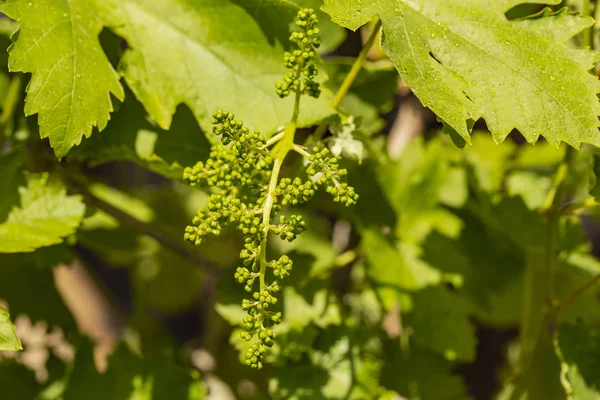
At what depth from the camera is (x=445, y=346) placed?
1.26 meters

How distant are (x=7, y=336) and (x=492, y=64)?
73cm

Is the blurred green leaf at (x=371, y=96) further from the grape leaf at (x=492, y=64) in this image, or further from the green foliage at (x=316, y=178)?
the grape leaf at (x=492, y=64)

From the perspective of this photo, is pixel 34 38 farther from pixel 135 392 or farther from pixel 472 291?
pixel 472 291

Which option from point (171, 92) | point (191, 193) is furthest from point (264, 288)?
point (191, 193)

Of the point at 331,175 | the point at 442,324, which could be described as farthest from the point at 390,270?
the point at 331,175

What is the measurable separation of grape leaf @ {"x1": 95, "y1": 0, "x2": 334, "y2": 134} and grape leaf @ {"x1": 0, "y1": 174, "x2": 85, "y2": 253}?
234 millimetres

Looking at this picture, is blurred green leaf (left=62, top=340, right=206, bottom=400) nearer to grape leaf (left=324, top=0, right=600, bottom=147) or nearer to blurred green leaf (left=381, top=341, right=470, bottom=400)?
blurred green leaf (left=381, top=341, right=470, bottom=400)

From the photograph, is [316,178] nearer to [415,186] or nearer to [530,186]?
[415,186]

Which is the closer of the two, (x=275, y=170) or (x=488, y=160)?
(x=275, y=170)

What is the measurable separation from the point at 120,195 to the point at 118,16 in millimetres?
731

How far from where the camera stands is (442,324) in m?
1.29

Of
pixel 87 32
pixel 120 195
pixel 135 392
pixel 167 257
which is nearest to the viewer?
pixel 87 32

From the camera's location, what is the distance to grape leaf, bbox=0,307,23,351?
804mm

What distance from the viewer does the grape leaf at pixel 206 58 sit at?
98cm
